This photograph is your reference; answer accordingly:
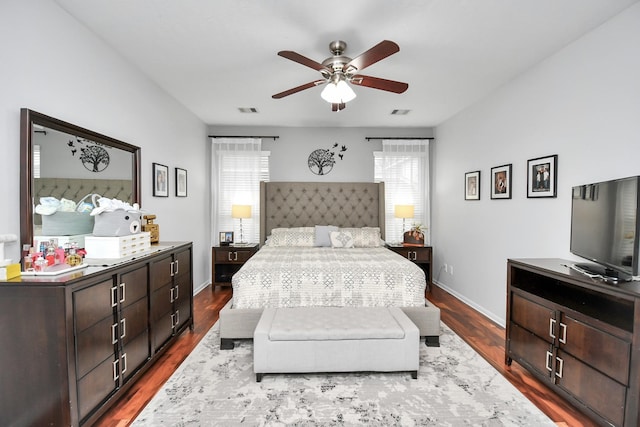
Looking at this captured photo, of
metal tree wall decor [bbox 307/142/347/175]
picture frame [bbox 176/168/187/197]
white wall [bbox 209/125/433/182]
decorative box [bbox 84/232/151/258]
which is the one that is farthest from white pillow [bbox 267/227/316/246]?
decorative box [bbox 84/232/151/258]

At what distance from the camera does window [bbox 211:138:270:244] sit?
219 inches

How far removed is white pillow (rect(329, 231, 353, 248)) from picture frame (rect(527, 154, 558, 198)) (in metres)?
2.29

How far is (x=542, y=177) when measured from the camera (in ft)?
10.3

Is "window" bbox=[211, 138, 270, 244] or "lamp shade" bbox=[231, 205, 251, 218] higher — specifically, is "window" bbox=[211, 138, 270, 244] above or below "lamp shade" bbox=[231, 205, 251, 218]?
above

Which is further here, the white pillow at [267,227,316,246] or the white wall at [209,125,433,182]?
the white wall at [209,125,433,182]

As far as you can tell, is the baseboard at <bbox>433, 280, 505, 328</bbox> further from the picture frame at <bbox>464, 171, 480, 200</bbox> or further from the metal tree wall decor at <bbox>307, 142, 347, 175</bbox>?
the metal tree wall decor at <bbox>307, 142, 347, 175</bbox>

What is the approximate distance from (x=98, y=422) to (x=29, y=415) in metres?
0.44

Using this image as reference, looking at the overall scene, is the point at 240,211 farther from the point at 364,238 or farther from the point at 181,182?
the point at 364,238

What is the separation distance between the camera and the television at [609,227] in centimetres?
193

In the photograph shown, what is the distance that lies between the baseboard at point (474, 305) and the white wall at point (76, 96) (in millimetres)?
4054

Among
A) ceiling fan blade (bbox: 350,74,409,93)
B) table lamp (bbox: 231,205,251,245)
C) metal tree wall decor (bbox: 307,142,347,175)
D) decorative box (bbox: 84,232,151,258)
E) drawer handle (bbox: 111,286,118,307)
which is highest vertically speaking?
ceiling fan blade (bbox: 350,74,409,93)

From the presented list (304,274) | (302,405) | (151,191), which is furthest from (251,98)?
(302,405)

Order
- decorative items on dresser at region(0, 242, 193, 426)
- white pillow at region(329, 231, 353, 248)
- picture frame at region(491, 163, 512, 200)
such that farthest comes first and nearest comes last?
white pillow at region(329, 231, 353, 248), picture frame at region(491, 163, 512, 200), decorative items on dresser at region(0, 242, 193, 426)

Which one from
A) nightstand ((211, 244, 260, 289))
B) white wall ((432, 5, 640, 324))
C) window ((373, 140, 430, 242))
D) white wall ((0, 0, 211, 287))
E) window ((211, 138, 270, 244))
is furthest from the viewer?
window ((373, 140, 430, 242))
